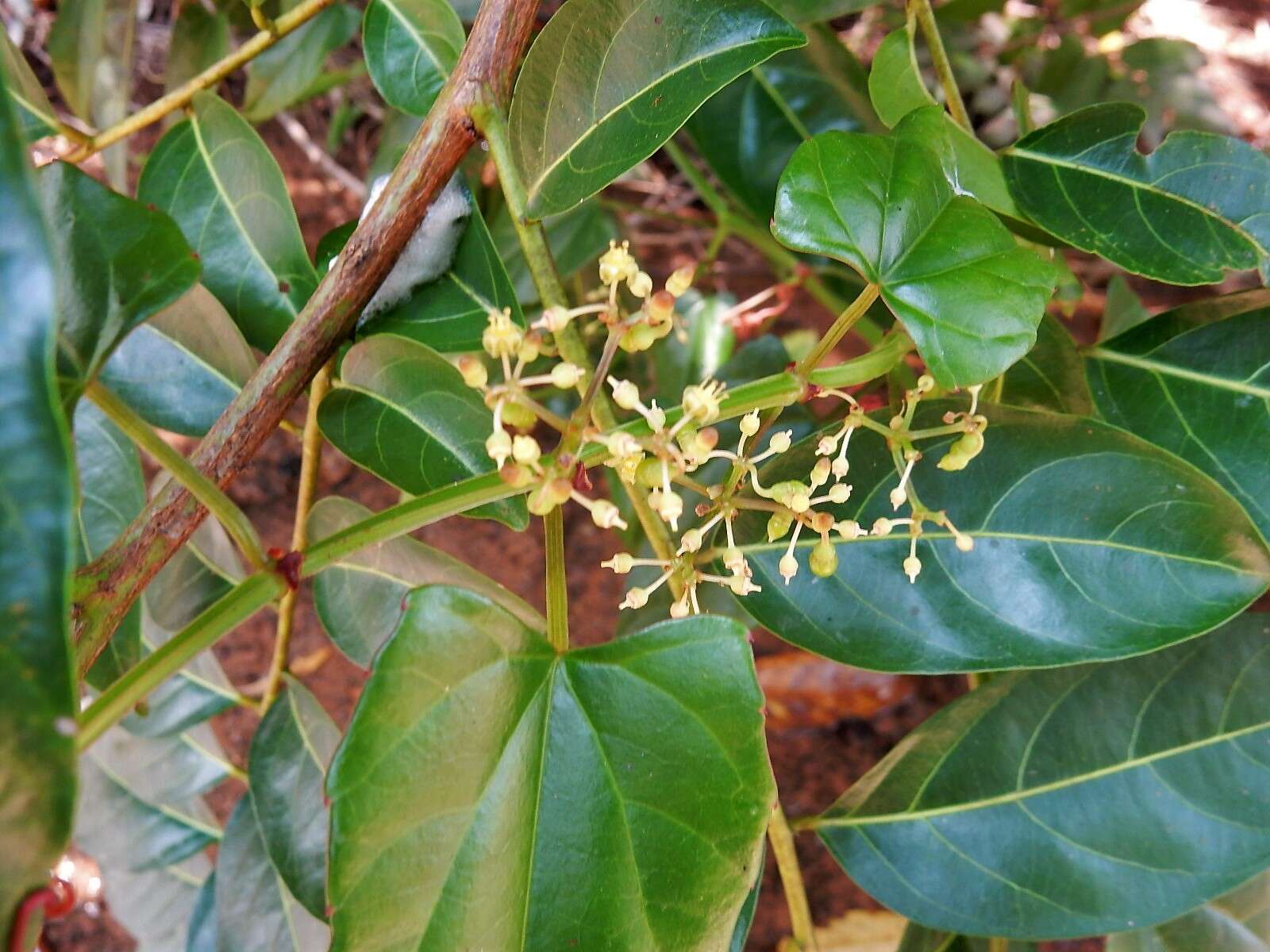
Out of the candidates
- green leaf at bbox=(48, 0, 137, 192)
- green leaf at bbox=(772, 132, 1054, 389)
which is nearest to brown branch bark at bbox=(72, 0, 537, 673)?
green leaf at bbox=(772, 132, 1054, 389)

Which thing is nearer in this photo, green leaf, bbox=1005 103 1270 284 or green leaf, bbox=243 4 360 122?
green leaf, bbox=1005 103 1270 284

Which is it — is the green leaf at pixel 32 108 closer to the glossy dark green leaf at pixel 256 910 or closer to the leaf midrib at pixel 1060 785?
the glossy dark green leaf at pixel 256 910

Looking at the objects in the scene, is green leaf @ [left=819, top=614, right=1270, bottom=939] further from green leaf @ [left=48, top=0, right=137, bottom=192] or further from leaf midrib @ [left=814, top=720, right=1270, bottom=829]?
green leaf @ [left=48, top=0, right=137, bottom=192]

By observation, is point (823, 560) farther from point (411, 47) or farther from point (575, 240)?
point (575, 240)

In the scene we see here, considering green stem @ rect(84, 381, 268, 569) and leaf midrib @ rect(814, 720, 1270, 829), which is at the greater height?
green stem @ rect(84, 381, 268, 569)

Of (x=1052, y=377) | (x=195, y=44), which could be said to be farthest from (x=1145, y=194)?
(x=195, y=44)
